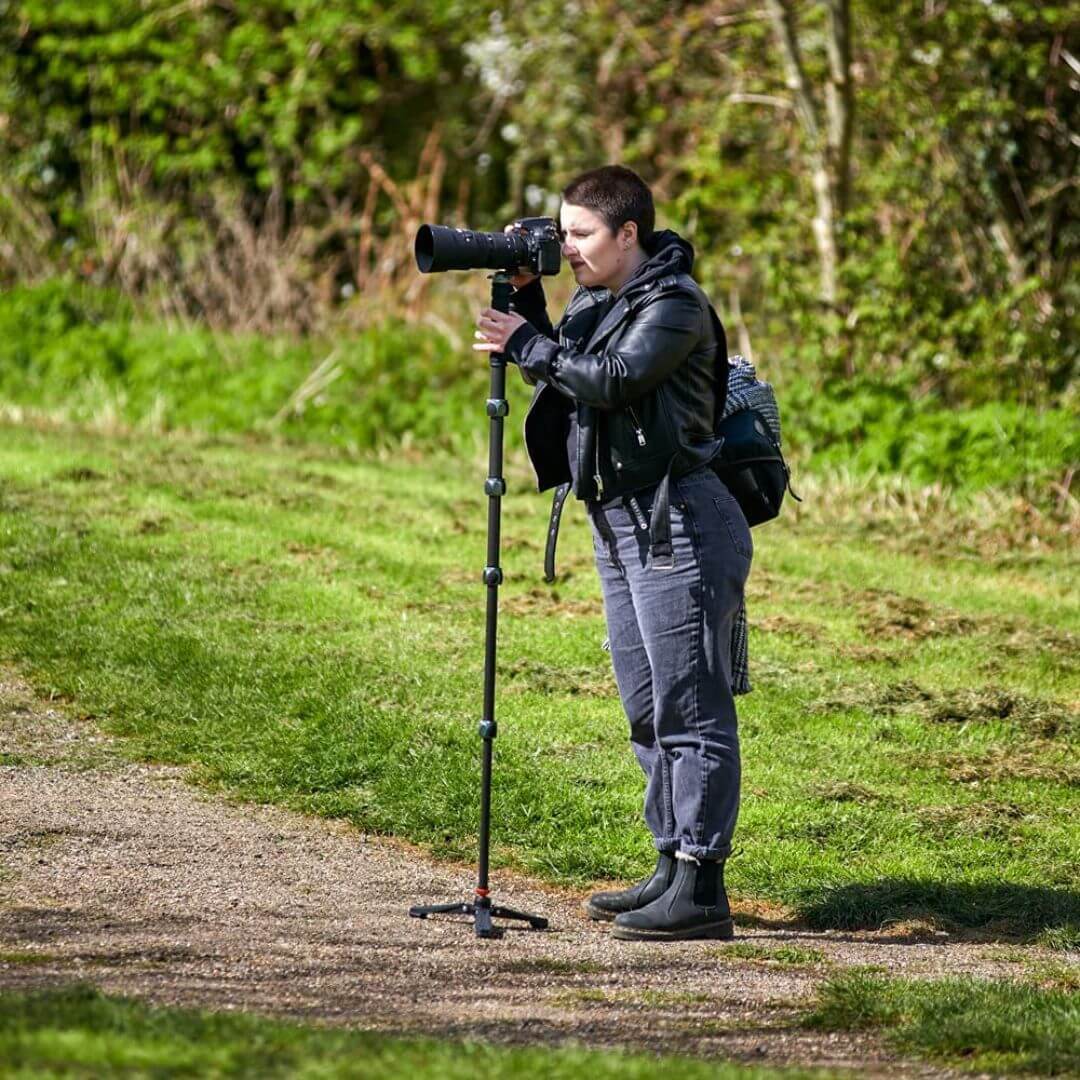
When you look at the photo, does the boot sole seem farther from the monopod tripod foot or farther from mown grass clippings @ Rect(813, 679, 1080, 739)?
mown grass clippings @ Rect(813, 679, 1080, 739)

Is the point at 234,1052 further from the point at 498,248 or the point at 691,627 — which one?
the point at 498,248

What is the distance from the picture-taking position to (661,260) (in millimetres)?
4891

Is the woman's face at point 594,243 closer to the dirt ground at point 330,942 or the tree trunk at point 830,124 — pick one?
the dirt ground at point 330,942

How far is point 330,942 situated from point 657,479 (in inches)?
59.9

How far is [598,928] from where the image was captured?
5.26m

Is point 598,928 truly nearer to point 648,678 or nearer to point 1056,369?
point 648,678

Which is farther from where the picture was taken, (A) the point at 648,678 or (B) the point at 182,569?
(B) the point at 182,569

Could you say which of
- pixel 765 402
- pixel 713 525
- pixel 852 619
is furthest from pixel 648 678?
pixel 852 619

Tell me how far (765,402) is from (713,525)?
46 centimetres

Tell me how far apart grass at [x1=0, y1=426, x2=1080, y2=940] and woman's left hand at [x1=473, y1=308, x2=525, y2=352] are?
1948mm

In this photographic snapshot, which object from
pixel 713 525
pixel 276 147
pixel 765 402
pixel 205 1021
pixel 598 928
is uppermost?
pixel 276 147

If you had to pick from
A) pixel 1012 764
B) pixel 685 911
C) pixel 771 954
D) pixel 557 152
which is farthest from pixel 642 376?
pixel 557 152

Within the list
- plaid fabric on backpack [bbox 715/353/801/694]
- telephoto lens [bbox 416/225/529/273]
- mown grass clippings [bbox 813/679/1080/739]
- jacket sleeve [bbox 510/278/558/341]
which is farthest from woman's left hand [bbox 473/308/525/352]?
mown grass clippings [bbox 813/679/1080/739]

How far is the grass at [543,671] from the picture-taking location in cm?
620
